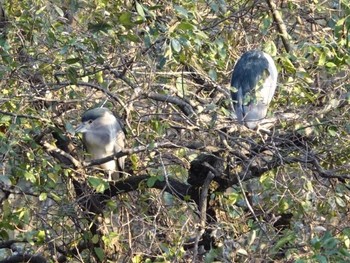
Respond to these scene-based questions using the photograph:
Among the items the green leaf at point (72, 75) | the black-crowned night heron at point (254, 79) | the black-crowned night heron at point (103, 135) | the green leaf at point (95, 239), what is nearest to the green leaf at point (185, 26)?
the green leaf at point (72, 75)

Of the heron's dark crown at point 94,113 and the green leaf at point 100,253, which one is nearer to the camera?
the green leaf at point 100,253

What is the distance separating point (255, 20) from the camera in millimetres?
4434

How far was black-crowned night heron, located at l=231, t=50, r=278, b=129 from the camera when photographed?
4086 millimetres

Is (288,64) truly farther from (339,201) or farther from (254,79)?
(254,79)

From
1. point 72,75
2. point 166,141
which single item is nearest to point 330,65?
point 166,141

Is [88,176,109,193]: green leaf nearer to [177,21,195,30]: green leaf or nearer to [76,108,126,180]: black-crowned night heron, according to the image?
[76,108,126,180]: black-crowned night heron

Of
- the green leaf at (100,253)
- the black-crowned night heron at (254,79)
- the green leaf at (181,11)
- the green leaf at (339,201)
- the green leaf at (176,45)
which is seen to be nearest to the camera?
the green leaf at (176,45)

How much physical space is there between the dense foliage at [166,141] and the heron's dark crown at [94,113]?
58mm

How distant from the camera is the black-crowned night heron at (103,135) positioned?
13.1ft

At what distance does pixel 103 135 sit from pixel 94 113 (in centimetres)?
40

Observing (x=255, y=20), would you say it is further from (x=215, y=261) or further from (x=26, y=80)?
(x=215, y=261)

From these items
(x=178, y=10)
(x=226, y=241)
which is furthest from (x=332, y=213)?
(x=178, y=10)

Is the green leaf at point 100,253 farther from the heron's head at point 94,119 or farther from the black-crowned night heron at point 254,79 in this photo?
the black-crowned night heron at point 254,79

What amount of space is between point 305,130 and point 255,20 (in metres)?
1.10
